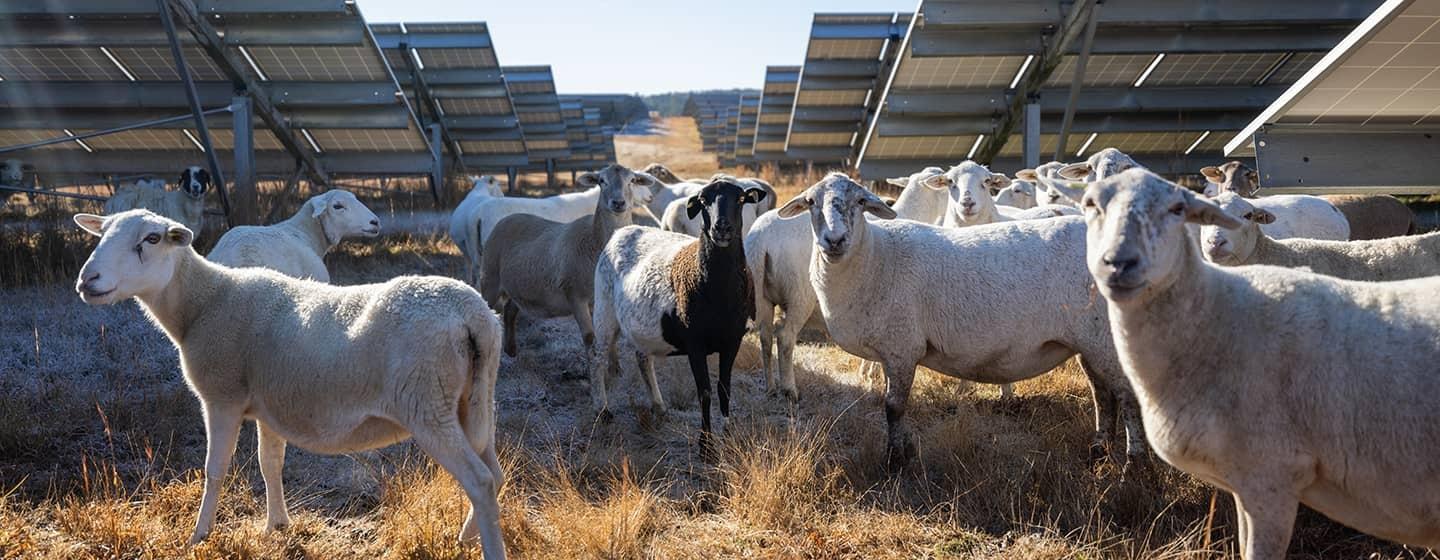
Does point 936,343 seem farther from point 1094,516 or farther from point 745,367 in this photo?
point 745,367

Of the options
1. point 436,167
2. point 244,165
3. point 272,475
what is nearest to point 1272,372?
point 272,475

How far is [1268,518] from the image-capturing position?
10.8ft

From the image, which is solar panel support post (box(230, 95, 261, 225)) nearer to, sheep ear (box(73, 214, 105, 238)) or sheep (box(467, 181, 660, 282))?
sheep (box(467, 181, 660, 282))

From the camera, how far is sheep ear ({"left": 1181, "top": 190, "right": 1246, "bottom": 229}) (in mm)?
3416

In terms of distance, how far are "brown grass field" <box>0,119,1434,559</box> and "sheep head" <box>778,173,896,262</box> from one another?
3.87ft

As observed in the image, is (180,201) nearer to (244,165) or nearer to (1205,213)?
(244,165)

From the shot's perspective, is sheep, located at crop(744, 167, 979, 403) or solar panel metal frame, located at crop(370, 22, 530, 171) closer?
sheep, located at crop(744, 167, 979, 403)

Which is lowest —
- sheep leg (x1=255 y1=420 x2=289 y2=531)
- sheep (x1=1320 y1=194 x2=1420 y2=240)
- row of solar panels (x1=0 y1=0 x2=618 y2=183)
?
sheep leg (x1=255 y1=420 x2=289 y2=531)

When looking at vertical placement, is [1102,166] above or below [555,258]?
above

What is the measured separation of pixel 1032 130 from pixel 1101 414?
8.18m

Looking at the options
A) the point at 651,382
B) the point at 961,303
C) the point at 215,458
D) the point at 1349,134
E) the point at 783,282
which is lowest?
the point at 651,382

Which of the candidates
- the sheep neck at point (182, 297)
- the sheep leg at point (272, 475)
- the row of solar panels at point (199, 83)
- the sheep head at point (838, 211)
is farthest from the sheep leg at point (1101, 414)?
the row of solar panels at point (199, 83)

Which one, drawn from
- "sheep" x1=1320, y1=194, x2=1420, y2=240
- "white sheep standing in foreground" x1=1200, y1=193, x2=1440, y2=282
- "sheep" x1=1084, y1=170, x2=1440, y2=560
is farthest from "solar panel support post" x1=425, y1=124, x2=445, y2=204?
"sheep" x1=1084, y1=170, x2=1440, y2=560

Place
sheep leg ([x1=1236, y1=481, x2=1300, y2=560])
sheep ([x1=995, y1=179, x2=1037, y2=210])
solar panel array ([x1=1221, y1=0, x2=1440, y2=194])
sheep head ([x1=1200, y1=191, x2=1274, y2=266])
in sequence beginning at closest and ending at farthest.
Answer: sheep leg ([x1=1236, y1=481, x2=1300, y2=560]) < sheep head ([x1=1200, y1=191, x2=1274, y2=266]) < solar panel array ([x1=1221, y1=0, x2=1440, y2=194]) < sheep ([x1=995, y1=179, x2=1037, y2=210])
